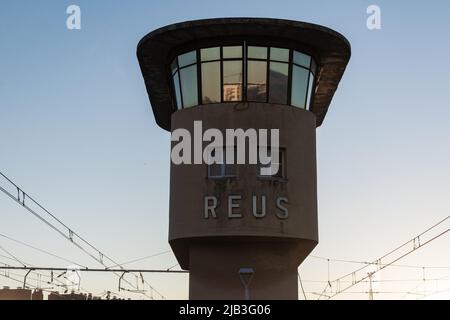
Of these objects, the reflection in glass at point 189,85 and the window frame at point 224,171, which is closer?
the window frame at point 224,171

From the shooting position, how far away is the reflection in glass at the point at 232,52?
25141 mm

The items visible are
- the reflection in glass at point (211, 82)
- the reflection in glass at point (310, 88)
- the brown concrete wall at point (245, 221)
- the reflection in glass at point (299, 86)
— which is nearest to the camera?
the brown concrete wall at point (245, 221)

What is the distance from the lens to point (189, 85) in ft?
85.6

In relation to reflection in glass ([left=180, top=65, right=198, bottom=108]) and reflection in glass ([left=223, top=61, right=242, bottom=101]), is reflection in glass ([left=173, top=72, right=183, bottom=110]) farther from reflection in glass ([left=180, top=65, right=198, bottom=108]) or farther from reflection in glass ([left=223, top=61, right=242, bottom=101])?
reflection in glass ([left=223, top=61, right=242, bottom=101])

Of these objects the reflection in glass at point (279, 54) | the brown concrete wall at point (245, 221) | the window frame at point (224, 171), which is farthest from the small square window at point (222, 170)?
the reflection in glass at point (279, 54)

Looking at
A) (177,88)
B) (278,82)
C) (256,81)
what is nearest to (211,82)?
(256,81)

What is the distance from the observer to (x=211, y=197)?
24.4 metres

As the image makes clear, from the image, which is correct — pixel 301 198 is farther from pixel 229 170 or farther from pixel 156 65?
pixel 156 65

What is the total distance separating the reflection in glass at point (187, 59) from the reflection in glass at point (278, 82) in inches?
110

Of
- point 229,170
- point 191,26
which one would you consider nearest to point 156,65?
point 191,26

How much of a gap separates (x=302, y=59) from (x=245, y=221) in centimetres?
657

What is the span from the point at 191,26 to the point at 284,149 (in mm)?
5366

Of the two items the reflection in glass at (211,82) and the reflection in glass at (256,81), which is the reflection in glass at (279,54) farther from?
the reflection in glass at (211,82)

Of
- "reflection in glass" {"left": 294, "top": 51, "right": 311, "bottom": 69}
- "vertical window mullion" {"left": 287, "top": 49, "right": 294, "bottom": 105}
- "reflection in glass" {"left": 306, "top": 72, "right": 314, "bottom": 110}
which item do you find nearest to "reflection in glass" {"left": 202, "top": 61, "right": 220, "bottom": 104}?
"vertical window mullion" {"left": 287, "top": 49, "right": 294, "bottom": 105}
